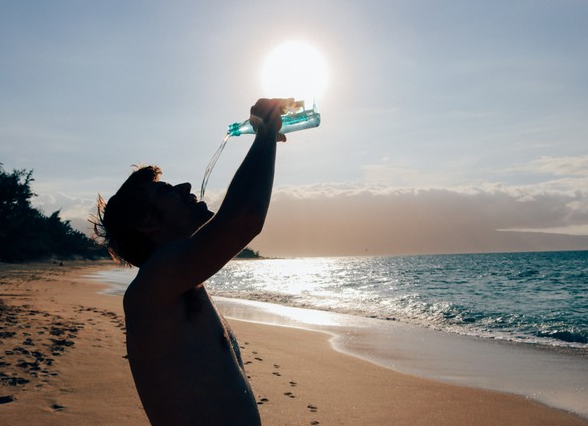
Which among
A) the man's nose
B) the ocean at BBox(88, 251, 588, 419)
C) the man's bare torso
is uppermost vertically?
the man's nose

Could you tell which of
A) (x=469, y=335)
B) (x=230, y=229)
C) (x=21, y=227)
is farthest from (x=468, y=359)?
(x=21, y=227)

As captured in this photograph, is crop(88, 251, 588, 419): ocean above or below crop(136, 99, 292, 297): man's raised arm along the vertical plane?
below

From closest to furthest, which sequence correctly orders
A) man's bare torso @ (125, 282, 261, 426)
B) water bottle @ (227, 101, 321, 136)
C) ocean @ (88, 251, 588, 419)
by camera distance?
man's bare torso @ (125, 282, 261, 426) < water bottle @ (227, 101, 321, 136) < ocean @ (88, 251, 588, 419)

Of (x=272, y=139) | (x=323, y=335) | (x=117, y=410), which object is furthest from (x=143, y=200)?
(x=323, y=335)

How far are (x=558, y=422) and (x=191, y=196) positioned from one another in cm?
633

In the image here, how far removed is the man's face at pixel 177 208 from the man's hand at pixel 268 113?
16.6 inches

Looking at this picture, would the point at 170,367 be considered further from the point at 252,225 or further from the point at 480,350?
the point at 480,350

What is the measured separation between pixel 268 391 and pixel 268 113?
5.88 meters

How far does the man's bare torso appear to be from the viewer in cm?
169

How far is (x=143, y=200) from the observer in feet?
6.40

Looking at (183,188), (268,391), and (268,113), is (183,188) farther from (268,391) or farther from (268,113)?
(268,391)

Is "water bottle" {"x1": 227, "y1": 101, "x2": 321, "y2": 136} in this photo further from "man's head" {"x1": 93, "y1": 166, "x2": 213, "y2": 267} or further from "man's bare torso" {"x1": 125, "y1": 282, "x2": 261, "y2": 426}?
"man's bare torso" {"x1": 125, "y1": 282, "x2": 261, "y2": 426}

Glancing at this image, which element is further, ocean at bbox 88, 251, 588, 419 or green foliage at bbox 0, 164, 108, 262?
green foliage at bbox 0, 164, 108, 262

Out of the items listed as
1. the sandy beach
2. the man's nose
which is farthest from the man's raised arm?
the sandy beach
